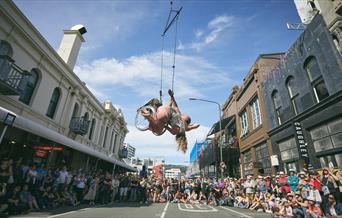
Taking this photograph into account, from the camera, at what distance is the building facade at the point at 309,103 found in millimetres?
9844

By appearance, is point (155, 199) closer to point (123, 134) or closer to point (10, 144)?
point (10, 144)

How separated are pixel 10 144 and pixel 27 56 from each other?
5.40 metres

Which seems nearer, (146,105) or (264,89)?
(146,105)

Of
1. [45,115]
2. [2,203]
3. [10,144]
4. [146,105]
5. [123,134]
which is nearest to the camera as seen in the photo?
[146,105]

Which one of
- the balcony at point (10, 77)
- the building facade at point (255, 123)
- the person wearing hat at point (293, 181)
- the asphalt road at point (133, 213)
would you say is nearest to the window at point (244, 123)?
the building facade at point (255, 123)

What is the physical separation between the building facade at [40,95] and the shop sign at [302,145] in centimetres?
1386

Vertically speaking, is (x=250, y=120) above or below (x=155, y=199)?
above

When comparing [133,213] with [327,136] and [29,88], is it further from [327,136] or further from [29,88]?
[29,88]

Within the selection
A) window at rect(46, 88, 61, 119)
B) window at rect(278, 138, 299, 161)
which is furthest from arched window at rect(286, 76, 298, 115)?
window at rect(46, 88, 61, 119)

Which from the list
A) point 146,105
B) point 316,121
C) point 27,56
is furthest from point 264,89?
point 27,56

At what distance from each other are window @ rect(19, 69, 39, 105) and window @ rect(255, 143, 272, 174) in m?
18.0

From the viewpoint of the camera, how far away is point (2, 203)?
7.01 m

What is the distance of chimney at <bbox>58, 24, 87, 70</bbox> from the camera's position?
745 inches

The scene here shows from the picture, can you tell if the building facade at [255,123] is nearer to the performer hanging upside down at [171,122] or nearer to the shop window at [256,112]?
the shop window at [256,112]
